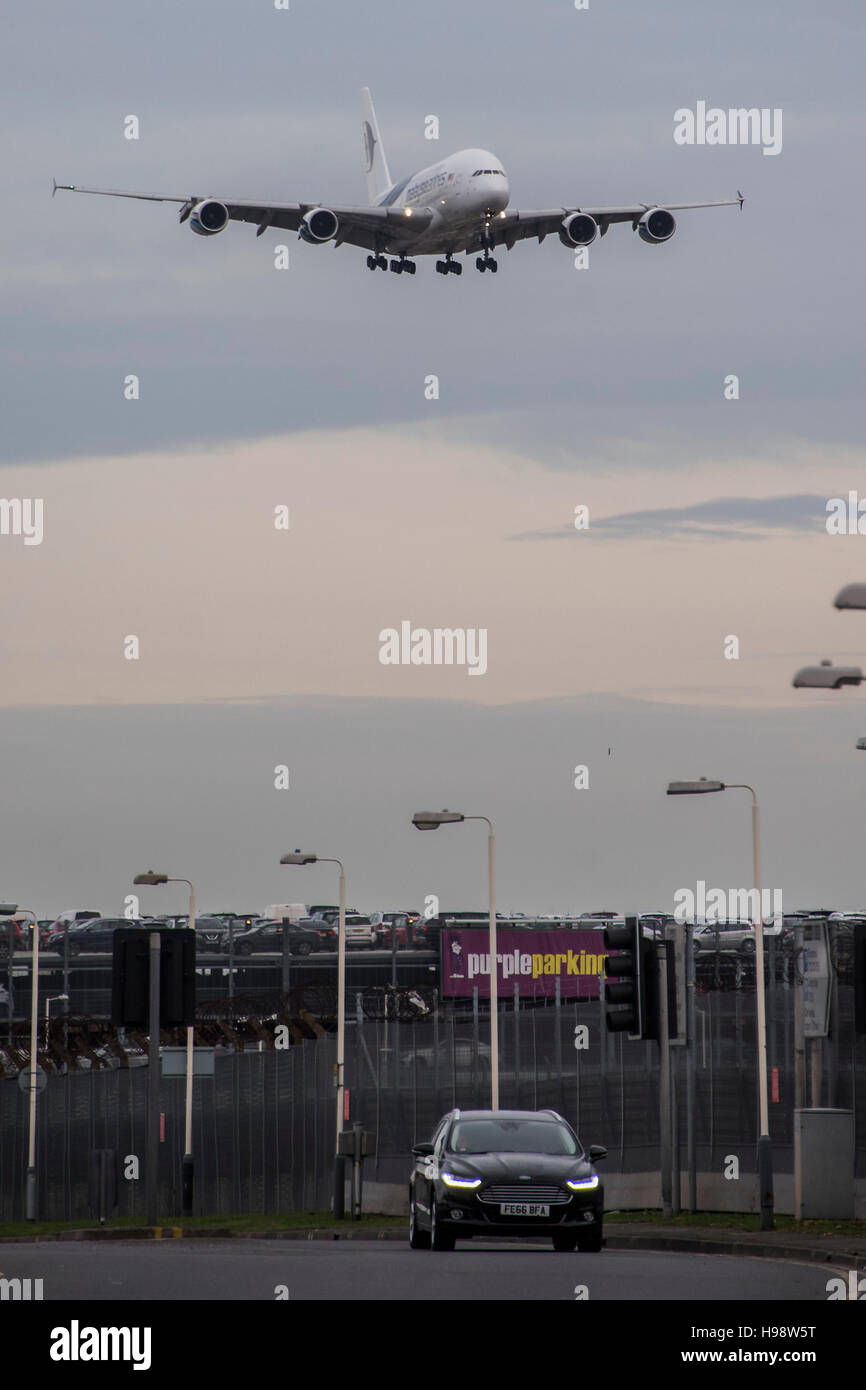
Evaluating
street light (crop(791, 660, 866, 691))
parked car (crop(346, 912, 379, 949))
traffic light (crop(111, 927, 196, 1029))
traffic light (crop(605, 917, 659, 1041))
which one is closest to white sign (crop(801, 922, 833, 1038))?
traffic light (crop(605, 917, 659, 1041))

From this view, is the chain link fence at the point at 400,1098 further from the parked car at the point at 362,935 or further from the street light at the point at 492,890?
the parked car at the point at 362,935

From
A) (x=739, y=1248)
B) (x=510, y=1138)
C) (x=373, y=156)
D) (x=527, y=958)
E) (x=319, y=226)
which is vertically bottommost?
(x=739, y=1248)

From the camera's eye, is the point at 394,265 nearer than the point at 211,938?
Yes

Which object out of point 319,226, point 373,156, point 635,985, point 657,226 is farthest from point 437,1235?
point 373,156

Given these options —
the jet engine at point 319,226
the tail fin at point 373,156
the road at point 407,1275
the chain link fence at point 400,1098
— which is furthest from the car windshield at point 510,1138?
the tail fin at point 373,156

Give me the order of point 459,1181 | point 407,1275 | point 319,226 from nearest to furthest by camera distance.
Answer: point 407,1275 → point 459,1181 → point 319,226

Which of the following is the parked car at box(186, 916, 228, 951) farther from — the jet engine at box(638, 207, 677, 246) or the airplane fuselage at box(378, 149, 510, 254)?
the jet engine at box(638, 207, 677, 246)

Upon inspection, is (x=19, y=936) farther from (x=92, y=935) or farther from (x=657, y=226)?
(x=657, y=226)

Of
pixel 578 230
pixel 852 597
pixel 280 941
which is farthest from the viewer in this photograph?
pixel 280 941
